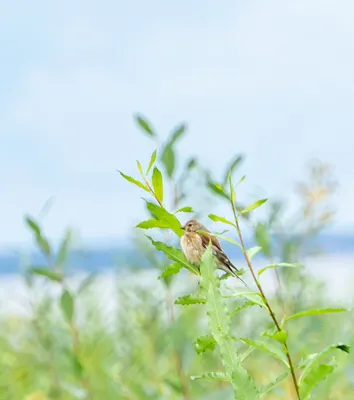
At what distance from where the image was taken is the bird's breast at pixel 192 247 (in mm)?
822

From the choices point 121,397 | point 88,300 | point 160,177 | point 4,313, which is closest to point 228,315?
point 160,177

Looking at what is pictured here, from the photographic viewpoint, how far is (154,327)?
2.11 metres

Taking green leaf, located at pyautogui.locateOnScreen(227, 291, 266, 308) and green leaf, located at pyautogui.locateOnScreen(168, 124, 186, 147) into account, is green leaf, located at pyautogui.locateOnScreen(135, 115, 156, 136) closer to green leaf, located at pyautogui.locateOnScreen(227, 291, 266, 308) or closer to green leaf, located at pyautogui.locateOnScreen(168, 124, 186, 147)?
green leaf, located at pyautogui.locateOnScreen(168, 124, 186, 147)

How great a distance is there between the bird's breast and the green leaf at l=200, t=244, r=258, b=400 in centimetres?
8

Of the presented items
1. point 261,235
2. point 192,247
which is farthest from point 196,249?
point 261,235

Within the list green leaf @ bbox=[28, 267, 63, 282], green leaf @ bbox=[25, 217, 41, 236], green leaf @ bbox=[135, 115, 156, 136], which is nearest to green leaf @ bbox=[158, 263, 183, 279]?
green leaf @ bbox=[135, 115, 156, 136]

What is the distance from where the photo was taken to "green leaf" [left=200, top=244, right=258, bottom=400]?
0.72m

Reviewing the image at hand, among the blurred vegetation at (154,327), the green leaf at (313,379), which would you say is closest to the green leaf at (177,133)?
the blurred vegetation at (154,327)

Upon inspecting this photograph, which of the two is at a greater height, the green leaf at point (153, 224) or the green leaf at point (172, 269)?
the green leaf at point (153, 224)

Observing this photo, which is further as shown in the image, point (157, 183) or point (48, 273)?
point (48, 273)

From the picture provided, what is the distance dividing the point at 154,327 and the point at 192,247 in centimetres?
129

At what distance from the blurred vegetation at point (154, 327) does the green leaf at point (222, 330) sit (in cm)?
34

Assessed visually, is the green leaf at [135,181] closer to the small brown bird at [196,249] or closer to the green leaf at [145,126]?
the small brown bird at [196,249]

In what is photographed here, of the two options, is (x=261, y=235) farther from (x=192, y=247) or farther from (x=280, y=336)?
(x=280, y=336)
